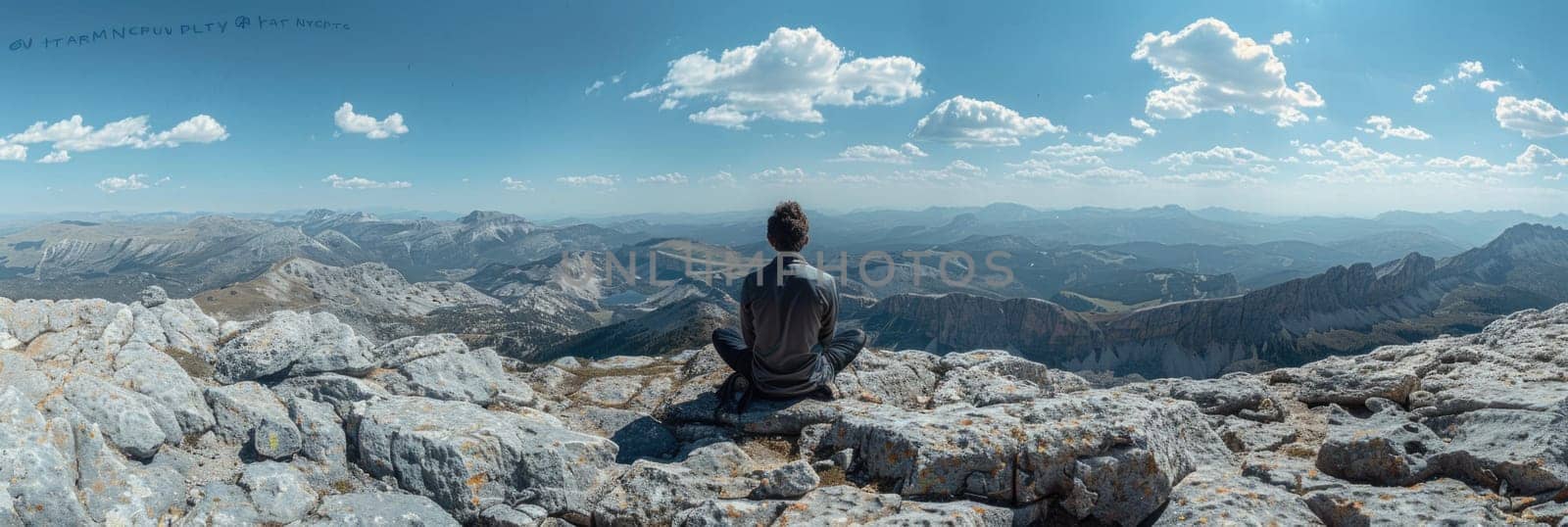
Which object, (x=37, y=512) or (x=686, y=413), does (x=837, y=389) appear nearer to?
(x=686, y=413)

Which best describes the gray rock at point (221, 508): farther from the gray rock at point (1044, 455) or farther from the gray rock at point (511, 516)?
the gray rock at point (1044, 455)

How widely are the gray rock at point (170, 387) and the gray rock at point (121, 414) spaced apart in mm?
477

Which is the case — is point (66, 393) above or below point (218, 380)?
above

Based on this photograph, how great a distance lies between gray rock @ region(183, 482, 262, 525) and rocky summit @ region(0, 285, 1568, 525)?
1.2 inches

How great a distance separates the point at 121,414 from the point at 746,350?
33.3ft

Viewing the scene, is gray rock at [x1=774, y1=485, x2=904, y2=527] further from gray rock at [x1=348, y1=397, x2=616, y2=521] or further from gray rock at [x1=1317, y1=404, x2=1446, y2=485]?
gray rock at [x1=1317, y1=404, x2=1446, y2=485]

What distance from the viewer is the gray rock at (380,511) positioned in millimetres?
8695

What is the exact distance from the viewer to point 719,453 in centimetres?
1201

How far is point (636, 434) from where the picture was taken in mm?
13594

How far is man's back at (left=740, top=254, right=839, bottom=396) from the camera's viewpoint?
12.3 metres

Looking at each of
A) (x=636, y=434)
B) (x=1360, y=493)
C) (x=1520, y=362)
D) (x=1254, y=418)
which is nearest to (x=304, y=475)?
(x=636, y=434)

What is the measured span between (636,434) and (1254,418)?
13870 mm

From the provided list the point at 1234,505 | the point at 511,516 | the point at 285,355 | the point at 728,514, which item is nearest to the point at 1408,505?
the point at 1234,505

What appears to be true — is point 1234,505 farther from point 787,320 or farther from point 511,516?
point 511,516
